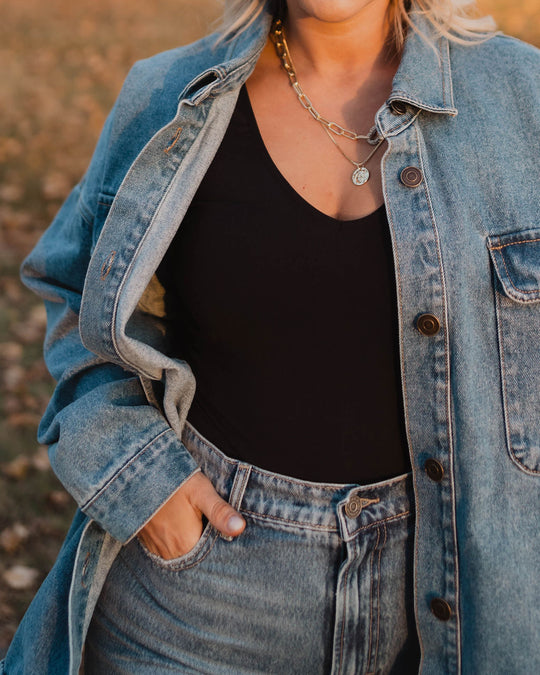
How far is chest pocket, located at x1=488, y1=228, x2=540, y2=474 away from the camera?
1441mm

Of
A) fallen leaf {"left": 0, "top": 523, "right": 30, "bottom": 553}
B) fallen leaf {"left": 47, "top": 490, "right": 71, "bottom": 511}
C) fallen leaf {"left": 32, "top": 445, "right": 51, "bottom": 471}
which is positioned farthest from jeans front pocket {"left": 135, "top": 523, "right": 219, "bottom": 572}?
fallen leaf {"left": 32, "top": 445, "right": 51, "bottom": 471}

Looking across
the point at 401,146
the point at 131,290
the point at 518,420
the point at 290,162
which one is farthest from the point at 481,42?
the point at 131,290

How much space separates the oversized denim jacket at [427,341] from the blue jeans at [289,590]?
73 millimetres

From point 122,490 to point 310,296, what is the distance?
0.62 meters

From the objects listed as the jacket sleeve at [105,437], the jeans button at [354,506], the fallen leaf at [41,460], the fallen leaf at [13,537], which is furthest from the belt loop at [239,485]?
the fallen leaf at [41,460]

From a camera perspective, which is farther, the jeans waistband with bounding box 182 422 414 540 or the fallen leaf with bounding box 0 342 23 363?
the fallen leaf with bounding box 0 342 23 363

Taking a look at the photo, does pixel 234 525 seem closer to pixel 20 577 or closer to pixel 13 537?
pixel 20 577

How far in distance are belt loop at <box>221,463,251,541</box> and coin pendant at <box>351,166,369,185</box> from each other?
0.66m

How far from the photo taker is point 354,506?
153 cm

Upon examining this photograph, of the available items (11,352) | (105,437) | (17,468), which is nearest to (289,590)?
(105,437)

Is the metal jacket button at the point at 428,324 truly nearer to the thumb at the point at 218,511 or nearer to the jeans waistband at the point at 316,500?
the jeans waistband at the point at 316,500

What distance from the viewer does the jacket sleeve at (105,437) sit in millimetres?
1664

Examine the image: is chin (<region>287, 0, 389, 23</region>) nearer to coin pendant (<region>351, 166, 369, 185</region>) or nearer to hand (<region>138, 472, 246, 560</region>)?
coin pendant (<region>351, 166, 369, 185</region>)

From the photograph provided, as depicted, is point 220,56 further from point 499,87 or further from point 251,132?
point 499,87
